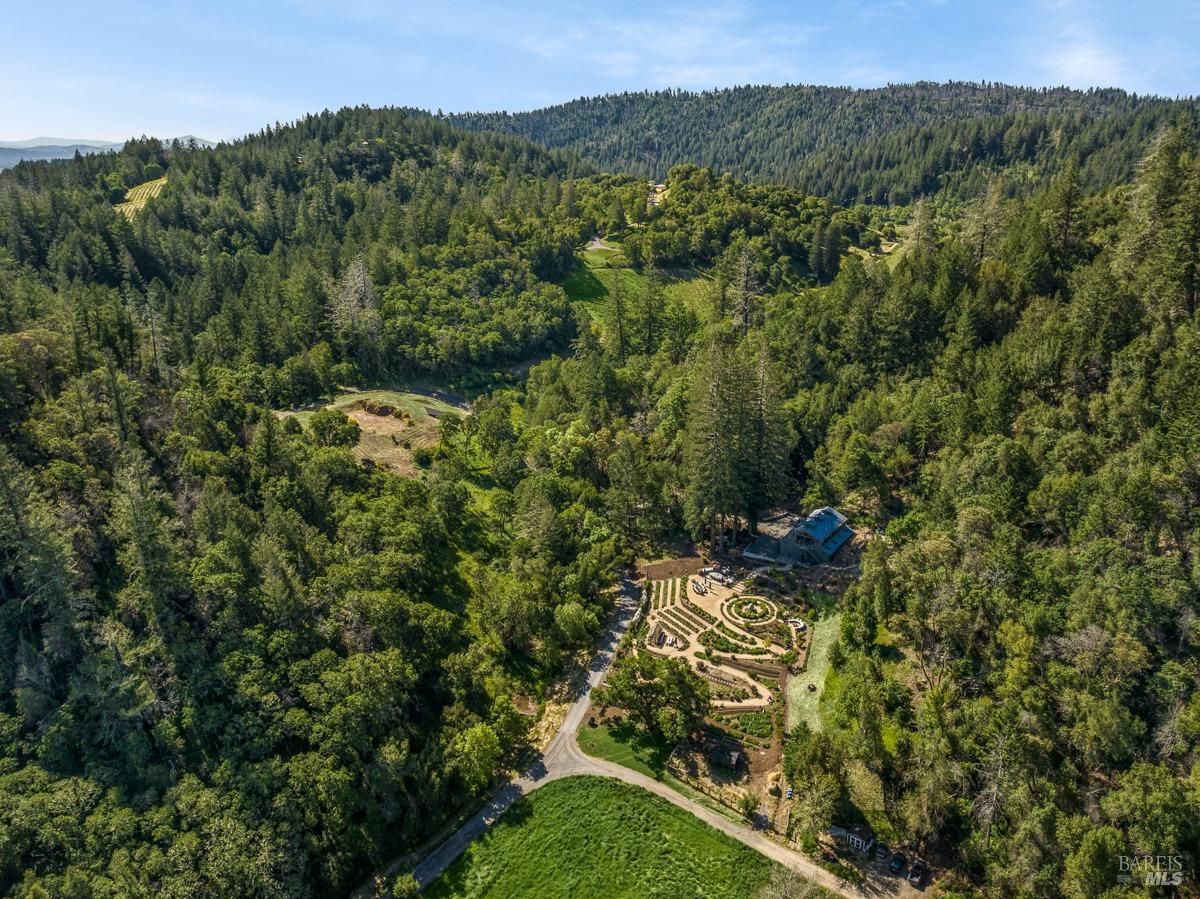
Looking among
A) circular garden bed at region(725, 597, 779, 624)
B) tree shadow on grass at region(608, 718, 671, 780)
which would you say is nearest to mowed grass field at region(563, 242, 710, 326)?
circular garden bed at region(725, 597, 779, 624)

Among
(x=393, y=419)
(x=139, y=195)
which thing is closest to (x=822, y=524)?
(x=393, y=419)

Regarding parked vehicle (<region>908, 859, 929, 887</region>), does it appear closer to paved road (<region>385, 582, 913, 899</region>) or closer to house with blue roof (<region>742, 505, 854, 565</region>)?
paved road (<region>385, 582, 913, 899</region>)

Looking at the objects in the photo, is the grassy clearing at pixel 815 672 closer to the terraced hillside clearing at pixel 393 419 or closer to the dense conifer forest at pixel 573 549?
the dense conifer forest at pixel 573 549

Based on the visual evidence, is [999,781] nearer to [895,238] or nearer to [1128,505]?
[1128,505]

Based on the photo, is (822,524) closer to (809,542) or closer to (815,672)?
(809,542)

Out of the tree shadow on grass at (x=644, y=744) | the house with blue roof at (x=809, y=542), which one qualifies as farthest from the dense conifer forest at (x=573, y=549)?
the tree shadow on grass at (x=644, y=744)

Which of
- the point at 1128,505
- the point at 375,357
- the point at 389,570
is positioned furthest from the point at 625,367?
the point at 1128,505

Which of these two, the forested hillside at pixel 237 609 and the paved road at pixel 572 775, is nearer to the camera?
the paved road at pixel 572 775
